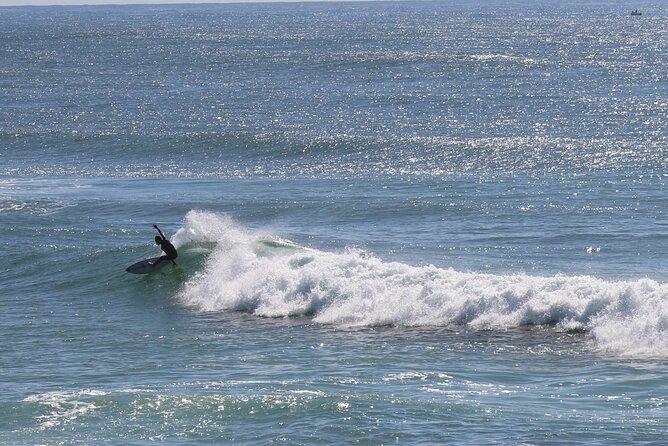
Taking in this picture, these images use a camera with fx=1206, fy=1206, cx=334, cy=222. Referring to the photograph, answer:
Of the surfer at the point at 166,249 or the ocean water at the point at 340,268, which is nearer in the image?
the ocean water at the point at 340,268

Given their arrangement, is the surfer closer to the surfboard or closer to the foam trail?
the surfboard

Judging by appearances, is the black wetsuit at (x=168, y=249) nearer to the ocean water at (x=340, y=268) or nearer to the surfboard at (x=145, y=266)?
the surfboard at (x=145, y=266)

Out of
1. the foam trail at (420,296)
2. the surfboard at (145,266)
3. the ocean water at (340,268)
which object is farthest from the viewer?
the surfboard at (145,266)

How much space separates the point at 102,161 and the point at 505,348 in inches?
1448

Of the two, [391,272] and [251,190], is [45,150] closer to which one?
[251,190]

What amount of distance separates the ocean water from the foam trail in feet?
0.25

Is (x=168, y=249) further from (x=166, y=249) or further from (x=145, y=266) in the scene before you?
(x=145, y=266)

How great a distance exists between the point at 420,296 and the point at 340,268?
3.00 m

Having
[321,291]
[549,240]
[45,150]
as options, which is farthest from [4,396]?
[45,150]

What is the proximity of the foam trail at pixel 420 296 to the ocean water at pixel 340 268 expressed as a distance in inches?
3.0

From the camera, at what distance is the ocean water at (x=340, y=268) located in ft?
70.3

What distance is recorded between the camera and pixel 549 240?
38.1m

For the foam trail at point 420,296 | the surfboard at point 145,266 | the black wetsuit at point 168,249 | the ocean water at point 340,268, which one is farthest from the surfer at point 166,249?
the foam trail at point 420,296

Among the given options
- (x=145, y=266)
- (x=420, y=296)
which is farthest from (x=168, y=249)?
(x=420, y=296)
